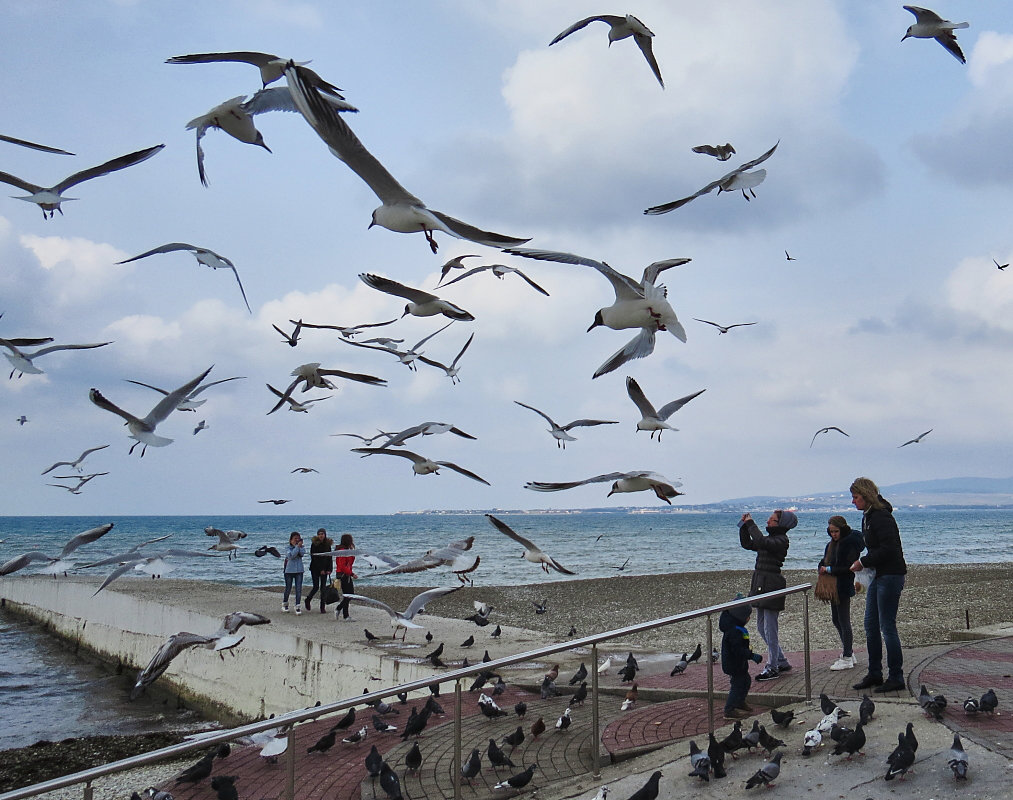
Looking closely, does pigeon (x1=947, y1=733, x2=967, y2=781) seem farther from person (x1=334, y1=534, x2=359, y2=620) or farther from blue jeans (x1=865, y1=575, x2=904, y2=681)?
person (x1=334, y1=534, x2=359, y2=620)

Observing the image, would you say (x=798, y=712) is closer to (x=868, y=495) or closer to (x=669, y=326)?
(x=868, y=495)

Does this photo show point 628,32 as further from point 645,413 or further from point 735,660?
point 735,660

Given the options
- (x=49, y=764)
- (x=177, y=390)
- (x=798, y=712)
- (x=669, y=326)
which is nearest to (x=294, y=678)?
(x=49, y=764)

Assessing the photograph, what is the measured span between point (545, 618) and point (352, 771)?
16.6 m

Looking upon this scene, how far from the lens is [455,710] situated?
5.80 m

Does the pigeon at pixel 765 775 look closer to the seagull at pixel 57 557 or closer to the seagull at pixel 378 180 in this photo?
the seagull at pixel 378 180

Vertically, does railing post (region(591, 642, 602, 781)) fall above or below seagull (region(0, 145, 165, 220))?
below

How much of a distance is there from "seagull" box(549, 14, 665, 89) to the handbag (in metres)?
4.88

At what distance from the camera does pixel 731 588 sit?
28.8 metres

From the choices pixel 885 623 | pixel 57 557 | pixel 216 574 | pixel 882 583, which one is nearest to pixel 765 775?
pixel 885 623

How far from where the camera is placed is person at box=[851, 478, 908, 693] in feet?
22.6

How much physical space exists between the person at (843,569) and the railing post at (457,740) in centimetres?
403

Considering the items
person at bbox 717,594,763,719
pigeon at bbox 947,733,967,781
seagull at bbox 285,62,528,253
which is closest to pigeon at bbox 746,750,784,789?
pigeon at bbox 947,733,967,781

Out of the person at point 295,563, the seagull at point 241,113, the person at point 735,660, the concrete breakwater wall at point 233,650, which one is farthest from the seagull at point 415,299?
the person at point 295,563
